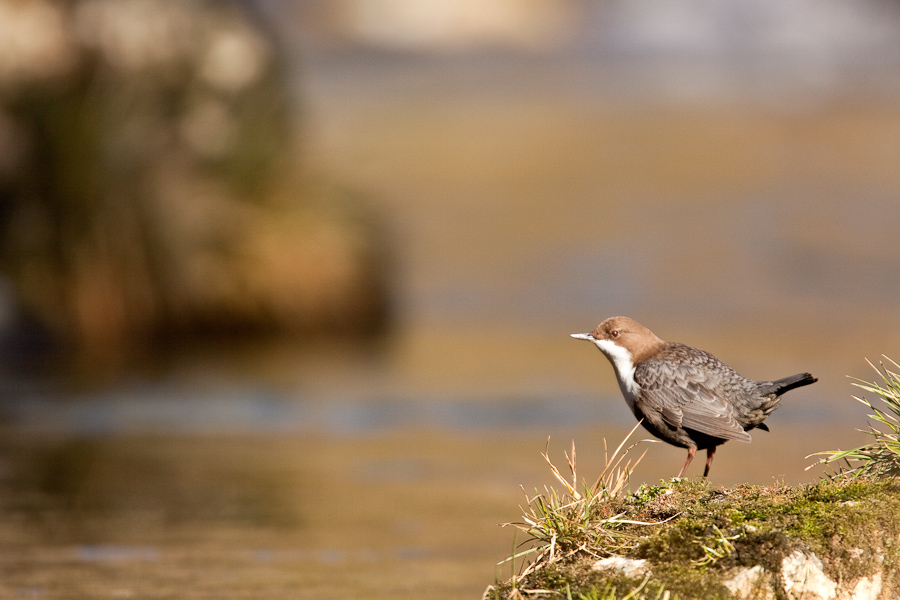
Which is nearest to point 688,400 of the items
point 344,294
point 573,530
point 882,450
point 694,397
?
point 694,397

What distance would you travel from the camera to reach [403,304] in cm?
2078

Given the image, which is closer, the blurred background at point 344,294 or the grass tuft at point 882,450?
the grass tuft at point 882,450

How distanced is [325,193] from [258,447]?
7.74 meters

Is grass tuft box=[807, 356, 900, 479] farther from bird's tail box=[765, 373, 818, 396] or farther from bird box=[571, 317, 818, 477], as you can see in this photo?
bird box=[571, 317, 818, 477]

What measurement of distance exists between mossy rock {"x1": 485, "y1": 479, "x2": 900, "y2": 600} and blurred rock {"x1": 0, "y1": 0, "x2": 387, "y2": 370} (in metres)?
12.3

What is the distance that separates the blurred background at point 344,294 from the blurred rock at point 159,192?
0.04 metres

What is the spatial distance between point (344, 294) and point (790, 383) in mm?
13037

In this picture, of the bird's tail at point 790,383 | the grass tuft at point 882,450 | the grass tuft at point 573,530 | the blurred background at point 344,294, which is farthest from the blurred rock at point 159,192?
the grass tuft at point 882,450

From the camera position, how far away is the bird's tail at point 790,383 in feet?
17.6

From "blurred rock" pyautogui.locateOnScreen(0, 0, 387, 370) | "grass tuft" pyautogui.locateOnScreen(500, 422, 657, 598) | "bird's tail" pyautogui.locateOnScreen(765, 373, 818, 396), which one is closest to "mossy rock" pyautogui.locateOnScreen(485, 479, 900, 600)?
"grass tuft" pyautogui.locateOnScreen(500, 422, 657, 598)

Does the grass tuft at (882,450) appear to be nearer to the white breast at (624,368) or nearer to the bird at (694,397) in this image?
the bird at (694,397)

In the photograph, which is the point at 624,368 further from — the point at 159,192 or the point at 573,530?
the point at 159,192

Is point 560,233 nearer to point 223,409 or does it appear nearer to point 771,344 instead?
point 771,344

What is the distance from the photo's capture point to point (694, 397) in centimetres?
560
